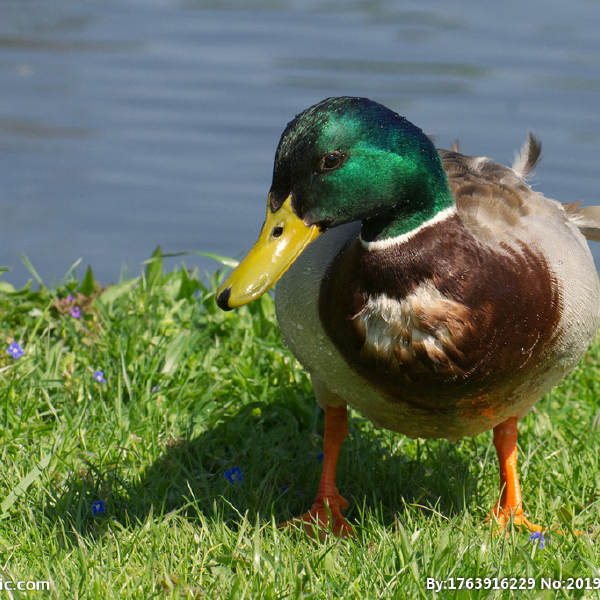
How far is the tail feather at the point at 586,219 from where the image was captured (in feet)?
11.0

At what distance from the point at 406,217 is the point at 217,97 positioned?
6178 millimetres

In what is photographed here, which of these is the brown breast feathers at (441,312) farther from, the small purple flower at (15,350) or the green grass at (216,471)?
the small purple flower at (15,350)

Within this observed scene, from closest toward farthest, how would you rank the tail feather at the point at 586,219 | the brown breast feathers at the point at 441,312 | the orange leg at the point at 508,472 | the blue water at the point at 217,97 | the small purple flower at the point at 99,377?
the brown breast feathers at the point at 441,312 → the orange leg at the point at 508,472 → the tail feather at the point at 586,219 → the small purple flower at the point at 99,377 → the blue water at the point at 217,97

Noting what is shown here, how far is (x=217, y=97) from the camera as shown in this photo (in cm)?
845

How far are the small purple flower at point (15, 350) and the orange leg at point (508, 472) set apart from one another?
179 centimetres

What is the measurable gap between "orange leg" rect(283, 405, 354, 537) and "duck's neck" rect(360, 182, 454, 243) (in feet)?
3.17

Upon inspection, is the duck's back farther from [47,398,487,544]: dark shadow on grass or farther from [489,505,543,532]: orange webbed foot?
[47,398,487,544]: dark shadow on grass

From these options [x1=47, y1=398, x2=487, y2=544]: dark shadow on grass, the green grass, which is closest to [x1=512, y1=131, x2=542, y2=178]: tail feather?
the green grass

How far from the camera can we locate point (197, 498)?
3.18 m

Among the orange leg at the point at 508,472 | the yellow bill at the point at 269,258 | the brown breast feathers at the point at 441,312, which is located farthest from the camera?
the orange leg at the point at 508,472

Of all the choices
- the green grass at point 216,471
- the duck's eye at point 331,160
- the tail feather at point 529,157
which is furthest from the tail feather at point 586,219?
the duck's eye at point 331,160

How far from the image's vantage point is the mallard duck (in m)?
2.42

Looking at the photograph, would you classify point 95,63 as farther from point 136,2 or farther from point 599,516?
point 599,516

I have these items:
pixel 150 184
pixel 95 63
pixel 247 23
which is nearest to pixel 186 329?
pixel 150 184
